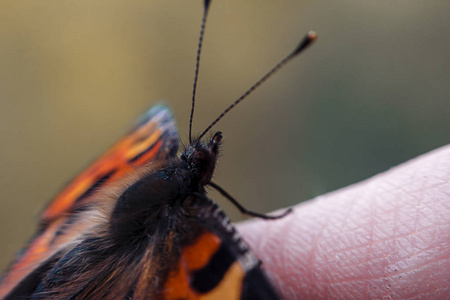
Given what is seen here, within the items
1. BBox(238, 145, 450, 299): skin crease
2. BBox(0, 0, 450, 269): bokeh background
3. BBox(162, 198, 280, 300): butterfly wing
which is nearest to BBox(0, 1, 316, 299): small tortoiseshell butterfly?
BBox(162, 198, 280, 300): butterfly wing

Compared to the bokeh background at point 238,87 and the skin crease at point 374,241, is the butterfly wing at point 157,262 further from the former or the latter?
the bokeh background at point 238,87

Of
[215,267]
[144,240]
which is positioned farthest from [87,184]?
[215,267]

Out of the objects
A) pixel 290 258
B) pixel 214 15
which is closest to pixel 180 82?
pixel 214 15

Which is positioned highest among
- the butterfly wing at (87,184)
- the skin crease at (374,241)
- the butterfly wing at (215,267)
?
the butterfly wing at (87,184)

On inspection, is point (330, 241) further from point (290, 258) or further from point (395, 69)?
point (395, 69)

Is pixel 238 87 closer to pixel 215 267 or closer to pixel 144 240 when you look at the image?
pixel 144 240

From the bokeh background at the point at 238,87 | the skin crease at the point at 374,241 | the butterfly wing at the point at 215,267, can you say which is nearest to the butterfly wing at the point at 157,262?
the butterfly wing at the point at 215,267

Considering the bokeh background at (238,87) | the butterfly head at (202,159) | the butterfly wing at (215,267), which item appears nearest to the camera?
the butterfly wing at (215,267)
